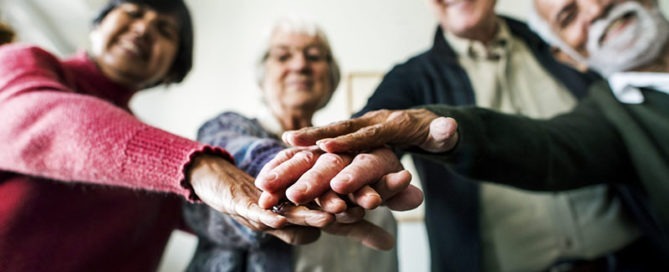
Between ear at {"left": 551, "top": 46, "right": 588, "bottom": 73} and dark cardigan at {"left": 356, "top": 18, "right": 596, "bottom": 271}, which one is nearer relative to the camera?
dark cardigan at {"left": 356, "top": 18, "right": 596, "bottom": 271}

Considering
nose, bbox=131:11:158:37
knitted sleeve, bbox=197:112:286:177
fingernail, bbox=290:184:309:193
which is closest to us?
fingernail, bbox=290:184:309:193

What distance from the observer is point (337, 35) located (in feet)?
4.36

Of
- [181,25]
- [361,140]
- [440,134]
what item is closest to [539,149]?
[440,134]

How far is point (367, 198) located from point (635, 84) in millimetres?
702

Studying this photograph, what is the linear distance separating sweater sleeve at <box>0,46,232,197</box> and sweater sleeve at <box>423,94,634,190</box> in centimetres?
27

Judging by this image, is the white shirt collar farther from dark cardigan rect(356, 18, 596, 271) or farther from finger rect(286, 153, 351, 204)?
finger rect(286, 153, 351, 204)

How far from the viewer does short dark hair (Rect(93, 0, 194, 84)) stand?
63cm

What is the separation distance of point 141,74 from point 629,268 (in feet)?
2.84

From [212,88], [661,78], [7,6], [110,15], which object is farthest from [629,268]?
[7,6]

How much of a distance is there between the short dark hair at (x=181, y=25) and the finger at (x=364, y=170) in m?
0.50

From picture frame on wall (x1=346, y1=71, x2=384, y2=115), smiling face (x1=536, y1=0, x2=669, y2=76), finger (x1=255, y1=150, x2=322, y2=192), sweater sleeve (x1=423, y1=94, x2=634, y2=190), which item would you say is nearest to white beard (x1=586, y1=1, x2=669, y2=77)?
smiling face (x1=536, y1=0, x2=669, y2=76)

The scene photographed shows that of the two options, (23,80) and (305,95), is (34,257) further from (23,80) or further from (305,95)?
(305,95)

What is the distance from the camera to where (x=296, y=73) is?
2.16 ft

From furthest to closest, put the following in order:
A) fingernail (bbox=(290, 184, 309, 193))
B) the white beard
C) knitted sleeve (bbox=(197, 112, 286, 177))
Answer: the white beard
knitted sleeve (bbox=(197, 112, 286, 177))
fingernail (bbox=(290, 184, 309, 193))
